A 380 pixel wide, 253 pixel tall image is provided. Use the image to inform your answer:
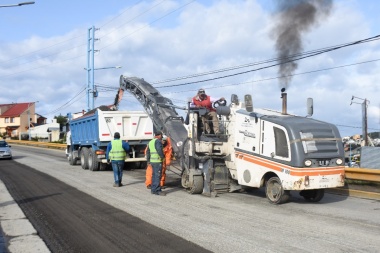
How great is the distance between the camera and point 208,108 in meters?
13.3

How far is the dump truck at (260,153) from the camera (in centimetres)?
1027

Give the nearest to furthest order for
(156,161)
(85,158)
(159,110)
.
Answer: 1. (156,161)
2. (159,110)
3. (85,158)

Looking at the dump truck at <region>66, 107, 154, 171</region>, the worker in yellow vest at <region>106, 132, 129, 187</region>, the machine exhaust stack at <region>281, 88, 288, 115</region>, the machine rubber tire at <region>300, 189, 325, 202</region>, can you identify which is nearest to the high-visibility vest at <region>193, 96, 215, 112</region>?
the machine exhaust stack at <region>281, 88, 288, 115</region>

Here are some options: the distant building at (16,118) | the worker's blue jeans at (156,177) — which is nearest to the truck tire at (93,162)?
the worker's blue jeans at (156,177)

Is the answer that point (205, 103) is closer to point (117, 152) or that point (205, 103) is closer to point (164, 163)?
point (164, 163)

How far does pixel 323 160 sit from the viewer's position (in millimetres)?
10422

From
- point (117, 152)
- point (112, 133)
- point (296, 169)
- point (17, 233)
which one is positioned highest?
point (112, 133)

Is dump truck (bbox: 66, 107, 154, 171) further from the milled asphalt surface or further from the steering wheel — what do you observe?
the milled asphalt surface

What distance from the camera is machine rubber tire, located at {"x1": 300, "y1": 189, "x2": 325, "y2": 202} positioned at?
11148 mm

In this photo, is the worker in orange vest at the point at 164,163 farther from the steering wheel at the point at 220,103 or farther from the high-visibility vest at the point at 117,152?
the steering wheel at the point at 220,103

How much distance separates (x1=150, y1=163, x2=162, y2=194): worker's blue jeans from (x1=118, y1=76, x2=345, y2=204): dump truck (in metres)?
0.85

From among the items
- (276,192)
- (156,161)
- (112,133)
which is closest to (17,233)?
(156,161)

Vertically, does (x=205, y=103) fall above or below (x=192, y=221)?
above

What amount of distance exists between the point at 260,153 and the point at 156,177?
308 cm
